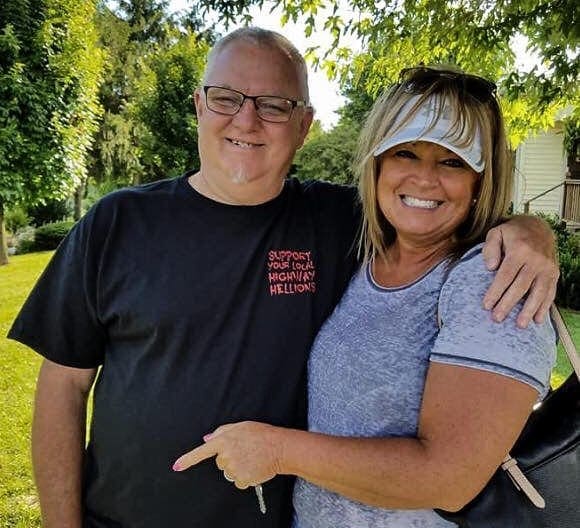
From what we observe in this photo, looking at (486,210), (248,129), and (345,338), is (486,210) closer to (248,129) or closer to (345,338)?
(345,338)

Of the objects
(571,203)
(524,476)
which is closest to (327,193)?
(524,476)

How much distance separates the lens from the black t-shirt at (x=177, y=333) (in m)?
1.92

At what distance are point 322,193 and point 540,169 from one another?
1835cm

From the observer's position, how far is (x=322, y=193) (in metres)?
2.35

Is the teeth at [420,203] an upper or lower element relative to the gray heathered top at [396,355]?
upper

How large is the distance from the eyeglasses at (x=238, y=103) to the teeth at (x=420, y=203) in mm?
645

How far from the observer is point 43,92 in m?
11.9

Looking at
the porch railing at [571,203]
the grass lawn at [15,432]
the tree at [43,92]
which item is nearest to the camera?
the grass lawn at [15,432]

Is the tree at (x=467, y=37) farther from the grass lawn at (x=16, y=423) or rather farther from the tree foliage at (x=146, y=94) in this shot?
the tree foliage at (x=146, y=94)

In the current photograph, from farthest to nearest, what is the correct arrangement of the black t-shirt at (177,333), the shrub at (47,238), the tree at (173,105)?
the shrub at (47,238), the tree at (173,105), the black t-shirt at (177,333)

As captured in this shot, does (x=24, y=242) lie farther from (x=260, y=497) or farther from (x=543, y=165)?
(x=260, y=497)

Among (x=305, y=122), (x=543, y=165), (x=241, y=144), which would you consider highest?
(x=543, y=165)

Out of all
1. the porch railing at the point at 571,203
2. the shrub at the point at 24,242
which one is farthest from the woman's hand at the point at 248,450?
the shrub at the point at 24,242

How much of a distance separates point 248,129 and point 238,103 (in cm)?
12
